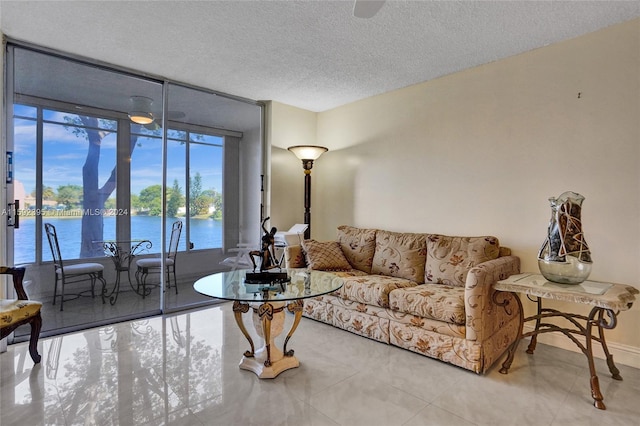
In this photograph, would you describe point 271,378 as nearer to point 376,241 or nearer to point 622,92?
point 376,241

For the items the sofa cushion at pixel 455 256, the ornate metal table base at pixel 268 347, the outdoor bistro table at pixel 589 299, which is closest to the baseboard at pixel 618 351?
the outdoor bistro table at pixel 589 299

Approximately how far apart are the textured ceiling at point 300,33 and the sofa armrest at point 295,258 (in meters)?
1.81

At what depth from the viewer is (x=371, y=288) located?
113 inches

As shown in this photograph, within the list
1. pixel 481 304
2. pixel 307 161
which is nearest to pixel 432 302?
pixel 481 304

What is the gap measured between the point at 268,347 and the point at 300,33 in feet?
7.66

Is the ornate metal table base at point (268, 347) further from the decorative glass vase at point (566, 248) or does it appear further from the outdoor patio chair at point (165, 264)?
the outdoor patio chair at point (165, 264)

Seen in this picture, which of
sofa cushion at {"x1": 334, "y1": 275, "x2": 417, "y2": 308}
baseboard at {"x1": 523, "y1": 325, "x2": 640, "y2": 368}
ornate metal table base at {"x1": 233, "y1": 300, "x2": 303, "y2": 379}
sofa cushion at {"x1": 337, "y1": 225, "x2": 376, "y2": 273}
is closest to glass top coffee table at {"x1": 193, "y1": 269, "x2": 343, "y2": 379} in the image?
ornate metal table base at {"x1": 233, "y1": 300, "x2": 303, "y2": 379}

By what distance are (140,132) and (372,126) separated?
260 centimetres

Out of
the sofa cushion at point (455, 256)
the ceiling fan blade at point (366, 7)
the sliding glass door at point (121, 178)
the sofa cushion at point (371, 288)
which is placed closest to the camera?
the ceiling fan blade at point (366, 7)

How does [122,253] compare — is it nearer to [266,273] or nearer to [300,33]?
[266,273]

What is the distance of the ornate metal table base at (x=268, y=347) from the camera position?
224 cm

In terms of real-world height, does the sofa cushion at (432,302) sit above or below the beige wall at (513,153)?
below

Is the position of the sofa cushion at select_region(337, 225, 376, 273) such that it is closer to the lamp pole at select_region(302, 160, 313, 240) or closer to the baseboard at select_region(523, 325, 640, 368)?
the lamp pole at select_region(302, 160, 313, 240)

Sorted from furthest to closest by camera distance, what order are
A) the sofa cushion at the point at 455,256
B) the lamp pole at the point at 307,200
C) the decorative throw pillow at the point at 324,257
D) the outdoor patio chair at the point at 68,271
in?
the lamp pole at the point at 307,200 < the decorative throw pillow at the point at 324,257 < the outdoor patio chair at the point at 68,271 < the sofa cushion at the point at 455,256
